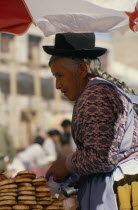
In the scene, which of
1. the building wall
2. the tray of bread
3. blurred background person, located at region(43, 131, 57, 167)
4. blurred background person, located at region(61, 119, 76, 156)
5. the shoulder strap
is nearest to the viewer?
the tray of bread

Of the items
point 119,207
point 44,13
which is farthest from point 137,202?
point 44,13

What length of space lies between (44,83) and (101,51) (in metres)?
43.0

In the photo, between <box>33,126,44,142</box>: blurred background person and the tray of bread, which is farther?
<box>33,126,44,142</box>: blurred background person

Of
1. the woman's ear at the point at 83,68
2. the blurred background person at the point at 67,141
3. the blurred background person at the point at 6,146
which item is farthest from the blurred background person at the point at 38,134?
the woman's ear at the point at 83,68

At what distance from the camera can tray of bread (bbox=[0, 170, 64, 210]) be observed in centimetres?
339

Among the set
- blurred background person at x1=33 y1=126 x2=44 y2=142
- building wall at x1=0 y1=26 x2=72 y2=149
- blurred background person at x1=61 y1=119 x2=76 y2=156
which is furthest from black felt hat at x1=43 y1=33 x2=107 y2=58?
building wall at x1=0 y1=26 x2=72 y2=149

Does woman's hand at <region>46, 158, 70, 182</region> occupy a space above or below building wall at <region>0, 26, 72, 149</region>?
below

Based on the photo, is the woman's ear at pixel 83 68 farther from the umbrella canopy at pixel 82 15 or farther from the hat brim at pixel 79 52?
the umbrella canopy at pixel 82 15

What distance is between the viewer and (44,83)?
154 feet

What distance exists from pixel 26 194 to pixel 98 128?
0.55 meters

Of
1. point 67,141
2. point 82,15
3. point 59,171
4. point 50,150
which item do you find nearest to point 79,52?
point 82,15

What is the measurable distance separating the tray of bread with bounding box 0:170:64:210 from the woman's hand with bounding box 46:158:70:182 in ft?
0.91

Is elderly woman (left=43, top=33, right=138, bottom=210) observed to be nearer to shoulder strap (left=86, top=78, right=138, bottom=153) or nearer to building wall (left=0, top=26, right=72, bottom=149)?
shoulder strap (left=86, top=78, right=138, bottom=153)

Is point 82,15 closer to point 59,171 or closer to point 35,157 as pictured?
point 59,171
